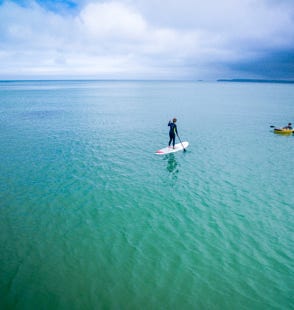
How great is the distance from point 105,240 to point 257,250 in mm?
7522

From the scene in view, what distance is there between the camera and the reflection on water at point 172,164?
21.2 metres

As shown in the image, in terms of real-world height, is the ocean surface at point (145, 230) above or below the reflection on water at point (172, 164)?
below

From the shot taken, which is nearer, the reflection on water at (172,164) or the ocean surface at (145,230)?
the ocean surface at (145,230)

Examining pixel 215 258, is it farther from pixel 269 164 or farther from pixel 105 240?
pixel 269 164

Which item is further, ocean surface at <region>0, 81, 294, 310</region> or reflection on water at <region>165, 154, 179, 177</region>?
reflection on water at <region>165, 154, 179, 177</region>

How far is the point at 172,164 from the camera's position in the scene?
75.4 ft

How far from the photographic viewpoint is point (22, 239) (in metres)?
12.0

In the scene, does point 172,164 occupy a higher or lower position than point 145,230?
higher

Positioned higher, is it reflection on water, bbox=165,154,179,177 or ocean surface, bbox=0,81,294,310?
reflection on water, bbox=165,154,179,177

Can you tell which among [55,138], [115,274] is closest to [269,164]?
[115,274]

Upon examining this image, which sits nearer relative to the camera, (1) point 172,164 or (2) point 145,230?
(2) point 145,230

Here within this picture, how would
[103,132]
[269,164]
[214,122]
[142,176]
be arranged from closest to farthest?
[142,176] → [269,164] → [103,132] → [214,122]

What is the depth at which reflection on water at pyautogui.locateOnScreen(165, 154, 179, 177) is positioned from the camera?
2123 cm

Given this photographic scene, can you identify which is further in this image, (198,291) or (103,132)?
(103,132)
